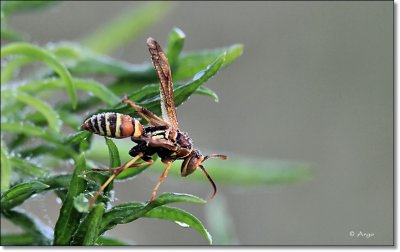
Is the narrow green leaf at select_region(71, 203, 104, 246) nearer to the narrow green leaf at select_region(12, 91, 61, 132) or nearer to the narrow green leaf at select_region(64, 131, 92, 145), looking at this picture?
the narrow green leaf at select_region(64, 131, 92, 145)

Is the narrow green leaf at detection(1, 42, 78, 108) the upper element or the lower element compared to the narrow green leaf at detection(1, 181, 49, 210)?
upper

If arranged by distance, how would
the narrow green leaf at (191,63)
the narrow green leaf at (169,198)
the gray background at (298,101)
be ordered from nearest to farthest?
the narrow green leaf at (169,198), the narrow green leaf at (191,63), the gray background at (298,101)

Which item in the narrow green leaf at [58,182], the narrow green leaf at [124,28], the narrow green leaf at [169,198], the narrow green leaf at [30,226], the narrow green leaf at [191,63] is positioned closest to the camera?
the narrow green leaf at [169,198]

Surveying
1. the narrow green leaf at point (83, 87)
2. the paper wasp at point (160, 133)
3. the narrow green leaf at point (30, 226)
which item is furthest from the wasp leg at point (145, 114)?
the narrow green leaf at point (30, 226)

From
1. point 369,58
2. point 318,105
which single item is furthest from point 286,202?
point 369,58

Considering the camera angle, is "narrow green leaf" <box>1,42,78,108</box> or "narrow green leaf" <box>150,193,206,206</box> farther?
"narrow green leaf" <box>1,42,78,108</box>

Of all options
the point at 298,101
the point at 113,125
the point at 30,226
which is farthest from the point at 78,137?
the point at 298,101

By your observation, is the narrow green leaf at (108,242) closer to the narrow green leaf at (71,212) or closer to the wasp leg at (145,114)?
the narrow green leaf at (71,212)

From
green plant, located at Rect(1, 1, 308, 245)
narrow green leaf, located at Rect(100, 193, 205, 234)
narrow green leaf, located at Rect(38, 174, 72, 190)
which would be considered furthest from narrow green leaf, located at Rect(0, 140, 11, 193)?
narrow green leaf, located at Rect(100, 193, 205, 234)
